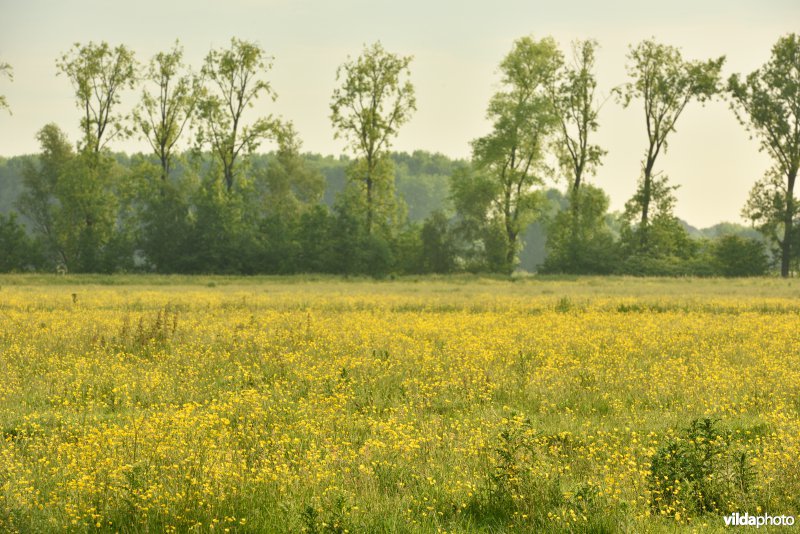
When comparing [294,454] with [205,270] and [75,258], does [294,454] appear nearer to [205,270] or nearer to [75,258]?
[205,270]

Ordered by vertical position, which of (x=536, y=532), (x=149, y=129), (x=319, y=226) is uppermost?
(x=149, y=129)

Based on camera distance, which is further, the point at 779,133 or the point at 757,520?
the point at 779,133

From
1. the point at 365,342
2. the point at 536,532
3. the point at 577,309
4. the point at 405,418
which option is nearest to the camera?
the point at 536,532

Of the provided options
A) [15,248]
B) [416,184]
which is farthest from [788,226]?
[416,184]

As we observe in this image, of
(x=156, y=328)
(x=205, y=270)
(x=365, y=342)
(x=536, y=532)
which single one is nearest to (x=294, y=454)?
(x=536, y=532)

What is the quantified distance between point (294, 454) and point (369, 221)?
50.1 m

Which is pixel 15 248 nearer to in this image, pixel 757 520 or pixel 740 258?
pixel 740 258

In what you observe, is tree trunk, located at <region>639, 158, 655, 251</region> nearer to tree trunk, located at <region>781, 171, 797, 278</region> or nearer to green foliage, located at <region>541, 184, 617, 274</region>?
green foliage, located at <region>541, 184, 617, 274</region>

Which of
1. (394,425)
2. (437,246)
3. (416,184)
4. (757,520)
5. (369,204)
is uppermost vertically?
(416,184)

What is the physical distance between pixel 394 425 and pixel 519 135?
170ft

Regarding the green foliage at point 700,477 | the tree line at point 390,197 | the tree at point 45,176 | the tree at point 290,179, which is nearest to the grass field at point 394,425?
the green foliage at point 700,477

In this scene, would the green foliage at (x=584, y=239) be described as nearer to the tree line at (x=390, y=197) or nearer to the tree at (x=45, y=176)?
the tree line at (x=390, y=197)

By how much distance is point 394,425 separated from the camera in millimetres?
9656

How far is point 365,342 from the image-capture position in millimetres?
16500
